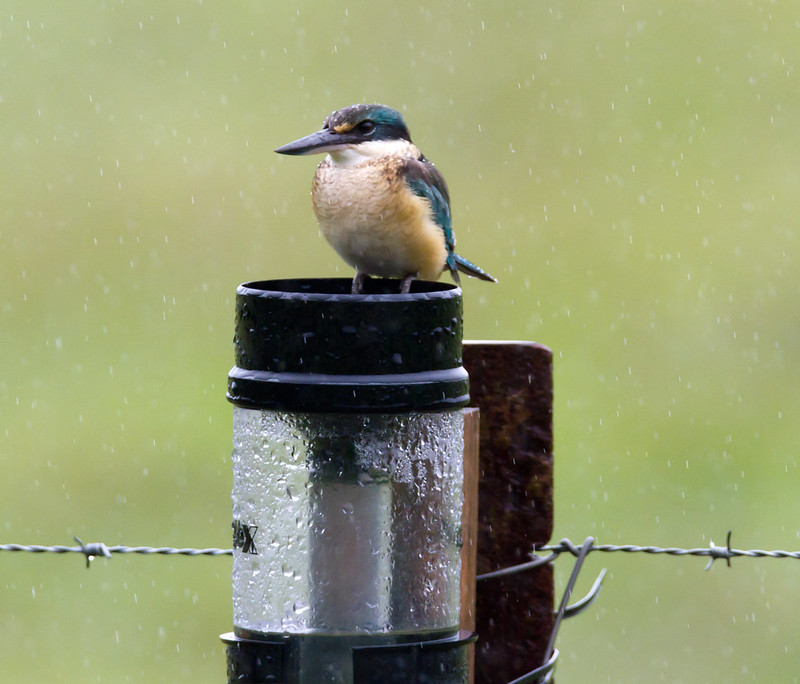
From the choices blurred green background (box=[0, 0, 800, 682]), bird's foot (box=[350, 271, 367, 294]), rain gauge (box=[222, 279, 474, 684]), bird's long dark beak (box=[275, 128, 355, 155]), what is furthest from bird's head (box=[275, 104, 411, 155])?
blurred green background (box=[0, 0, 800, 682])

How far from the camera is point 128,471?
37.0 ft

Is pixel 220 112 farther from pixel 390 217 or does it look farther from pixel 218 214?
pixel 390 217

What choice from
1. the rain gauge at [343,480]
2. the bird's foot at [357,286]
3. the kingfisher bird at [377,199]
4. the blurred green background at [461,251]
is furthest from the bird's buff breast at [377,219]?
the blurred green background at [461,251]

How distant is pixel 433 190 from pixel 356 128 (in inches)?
10.3

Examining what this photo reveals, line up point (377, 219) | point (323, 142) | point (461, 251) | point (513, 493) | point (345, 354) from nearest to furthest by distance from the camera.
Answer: point (345, 354) < point (513, 493) < point (323, 142) < point (377, 219) < point (461, 251)

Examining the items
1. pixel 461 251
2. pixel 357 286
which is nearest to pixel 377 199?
pixel 357 286

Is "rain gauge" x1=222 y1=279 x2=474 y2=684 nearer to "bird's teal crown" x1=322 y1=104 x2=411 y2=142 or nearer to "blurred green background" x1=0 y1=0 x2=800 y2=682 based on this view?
"bird's teal crown" x1=322 y1=104 x2=411 y2=142

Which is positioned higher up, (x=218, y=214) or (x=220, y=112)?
(x=220, y=112)

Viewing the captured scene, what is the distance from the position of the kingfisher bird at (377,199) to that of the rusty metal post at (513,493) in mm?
735

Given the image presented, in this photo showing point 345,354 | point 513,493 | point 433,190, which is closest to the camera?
point 345,354

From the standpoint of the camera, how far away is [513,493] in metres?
2.95

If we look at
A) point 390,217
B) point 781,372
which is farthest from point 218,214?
point 390,217

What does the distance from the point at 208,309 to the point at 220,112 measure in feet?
10.4

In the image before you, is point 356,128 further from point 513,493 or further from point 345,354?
point 345,354
